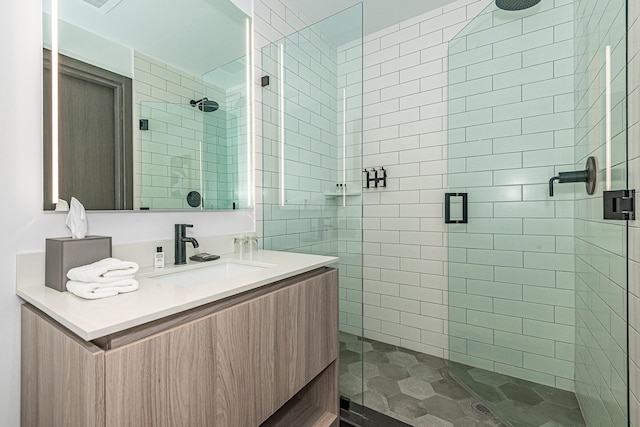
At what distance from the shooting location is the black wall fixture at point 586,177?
1.29 metres

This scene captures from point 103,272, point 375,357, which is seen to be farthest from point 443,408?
point 103,272

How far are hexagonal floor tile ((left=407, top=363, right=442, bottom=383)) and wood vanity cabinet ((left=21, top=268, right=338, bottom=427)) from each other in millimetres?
1090

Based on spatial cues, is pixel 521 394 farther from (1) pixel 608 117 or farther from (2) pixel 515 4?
(2) pixel 515 4

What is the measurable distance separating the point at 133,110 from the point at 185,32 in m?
0.55

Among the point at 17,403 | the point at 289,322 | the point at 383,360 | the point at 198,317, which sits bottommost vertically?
the point at 383,360

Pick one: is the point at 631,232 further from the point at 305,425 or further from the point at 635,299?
the point at 305,425

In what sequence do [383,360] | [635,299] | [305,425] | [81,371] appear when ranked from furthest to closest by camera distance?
[383,360]
[305,425]
[635,299]
[81,371]

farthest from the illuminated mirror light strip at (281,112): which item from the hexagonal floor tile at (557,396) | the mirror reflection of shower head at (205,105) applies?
the hexagonal floor tile at (557,396)

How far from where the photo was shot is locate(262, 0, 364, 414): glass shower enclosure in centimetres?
173

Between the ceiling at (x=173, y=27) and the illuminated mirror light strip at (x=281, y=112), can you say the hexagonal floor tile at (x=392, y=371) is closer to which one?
the illuminated mirror light strip at (x=281, y=112)

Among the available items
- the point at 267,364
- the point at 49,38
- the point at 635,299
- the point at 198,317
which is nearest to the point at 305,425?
the point at 267,364

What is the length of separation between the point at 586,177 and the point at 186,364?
1748mm

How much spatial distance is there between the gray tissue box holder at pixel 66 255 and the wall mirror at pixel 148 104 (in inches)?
7.7

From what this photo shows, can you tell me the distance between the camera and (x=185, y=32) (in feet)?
5.05
